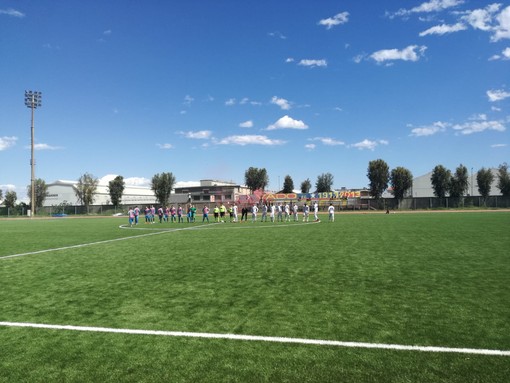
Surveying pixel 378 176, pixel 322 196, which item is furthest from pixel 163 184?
pixel 378 176

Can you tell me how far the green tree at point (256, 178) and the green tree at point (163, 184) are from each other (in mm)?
27973

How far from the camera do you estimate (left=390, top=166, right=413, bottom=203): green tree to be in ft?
263

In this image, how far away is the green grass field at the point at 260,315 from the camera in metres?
3.92

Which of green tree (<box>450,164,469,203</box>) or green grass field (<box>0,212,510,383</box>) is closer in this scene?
green grass field (<box>0,212,510,383</box>)

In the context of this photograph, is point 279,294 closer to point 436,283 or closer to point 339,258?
point 436,283

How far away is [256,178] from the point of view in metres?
114

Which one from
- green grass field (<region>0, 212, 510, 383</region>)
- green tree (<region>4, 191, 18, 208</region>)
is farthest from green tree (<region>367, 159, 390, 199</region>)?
green tree (<region>4, 191, 18, 208</region>)

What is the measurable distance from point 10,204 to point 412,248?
11101cm

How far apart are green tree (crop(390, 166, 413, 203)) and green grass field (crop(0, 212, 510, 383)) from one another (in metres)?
73.5

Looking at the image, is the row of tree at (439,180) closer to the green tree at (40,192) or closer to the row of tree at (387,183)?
the row of tree at (387,183)

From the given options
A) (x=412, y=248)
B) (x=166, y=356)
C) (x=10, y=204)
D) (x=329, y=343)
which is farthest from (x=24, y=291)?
(x=10, y=204)

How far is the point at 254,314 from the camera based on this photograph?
18.9ft

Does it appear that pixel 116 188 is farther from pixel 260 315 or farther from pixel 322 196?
pixel 260 315

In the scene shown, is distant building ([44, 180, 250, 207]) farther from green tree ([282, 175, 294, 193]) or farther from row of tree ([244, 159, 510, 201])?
row of tree ([244, 159, 510, 201])
